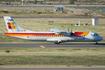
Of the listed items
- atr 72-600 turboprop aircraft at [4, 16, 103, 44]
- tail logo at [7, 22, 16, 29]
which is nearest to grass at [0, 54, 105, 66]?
atr 72-600 turboprop aircraft at [4, 16, 103, 44]

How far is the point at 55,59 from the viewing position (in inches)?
1194

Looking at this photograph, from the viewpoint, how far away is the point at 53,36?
1783 inches

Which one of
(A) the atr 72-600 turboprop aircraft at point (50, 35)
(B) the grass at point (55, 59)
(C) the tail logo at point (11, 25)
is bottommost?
(B) the grass at point (55, 59)

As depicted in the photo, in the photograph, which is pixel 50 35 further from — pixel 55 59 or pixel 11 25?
pixel 55 59

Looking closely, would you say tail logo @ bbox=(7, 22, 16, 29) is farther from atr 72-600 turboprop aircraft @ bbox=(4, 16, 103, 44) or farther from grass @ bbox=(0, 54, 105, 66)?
grass @ bbox=(0, 54, 105, 66)

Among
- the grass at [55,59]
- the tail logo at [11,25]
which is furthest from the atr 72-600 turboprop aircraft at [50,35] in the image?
the grass at [55,59]

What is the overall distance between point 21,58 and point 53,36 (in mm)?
15927

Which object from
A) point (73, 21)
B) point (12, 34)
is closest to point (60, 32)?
point (12, 34)

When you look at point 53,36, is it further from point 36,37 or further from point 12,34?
point 12,34

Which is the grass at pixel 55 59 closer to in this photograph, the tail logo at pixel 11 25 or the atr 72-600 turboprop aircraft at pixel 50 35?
the atr 72-600 turboprop aircraft at pixel 50 35

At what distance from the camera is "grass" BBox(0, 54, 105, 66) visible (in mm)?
28125

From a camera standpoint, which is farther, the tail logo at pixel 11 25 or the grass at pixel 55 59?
the tail logo at pixel 11 25

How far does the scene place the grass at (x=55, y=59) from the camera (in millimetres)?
28125

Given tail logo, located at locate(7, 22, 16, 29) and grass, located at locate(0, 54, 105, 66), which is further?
tail logo, located at locate(7, 22, 16, 29)
